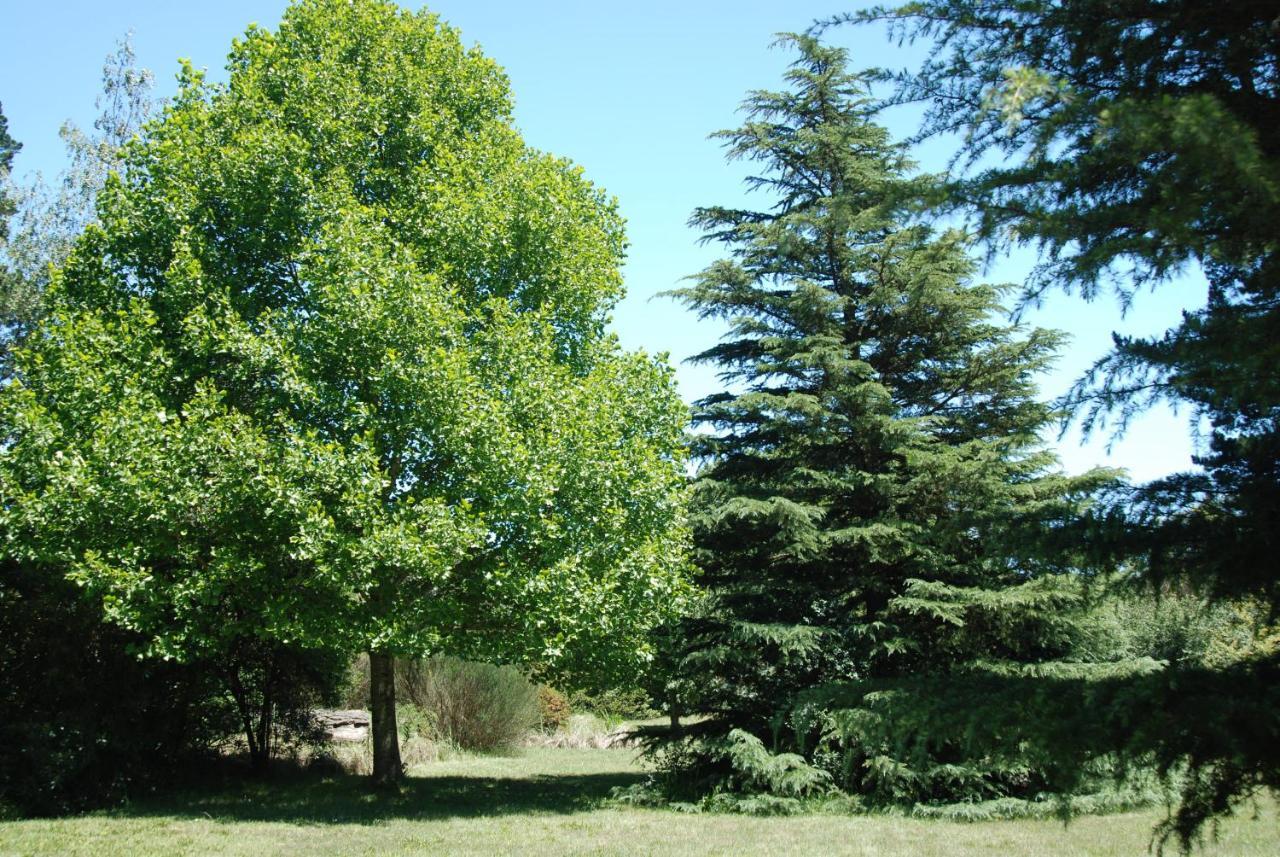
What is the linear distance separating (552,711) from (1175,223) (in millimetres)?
24591

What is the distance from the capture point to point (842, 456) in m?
14.4

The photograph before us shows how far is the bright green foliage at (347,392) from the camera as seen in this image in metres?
10.6

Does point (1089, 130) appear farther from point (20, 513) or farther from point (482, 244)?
point (20, 513)

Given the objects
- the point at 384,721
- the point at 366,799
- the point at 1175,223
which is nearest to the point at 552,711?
the point at 384,721

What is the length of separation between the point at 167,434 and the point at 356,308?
2.63 metres

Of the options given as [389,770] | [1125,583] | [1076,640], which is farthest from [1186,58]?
[389,770]

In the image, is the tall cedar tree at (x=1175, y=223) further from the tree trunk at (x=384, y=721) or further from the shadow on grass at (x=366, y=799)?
the tree trunk at (x=384, y=721)

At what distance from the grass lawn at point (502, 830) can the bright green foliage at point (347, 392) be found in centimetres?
209

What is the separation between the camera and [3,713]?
38.1 feet

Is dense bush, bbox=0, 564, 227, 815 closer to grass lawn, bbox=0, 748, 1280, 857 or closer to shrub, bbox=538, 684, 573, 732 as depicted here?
grass lawn, bbox=0, 748, 1280, 857

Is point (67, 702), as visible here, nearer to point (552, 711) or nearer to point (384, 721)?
point (384, 721)

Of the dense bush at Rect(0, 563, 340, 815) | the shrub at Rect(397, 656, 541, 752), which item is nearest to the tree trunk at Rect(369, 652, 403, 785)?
the dense bush at Rect(0, 563, 340, 815)

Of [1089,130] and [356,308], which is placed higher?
[356,308]

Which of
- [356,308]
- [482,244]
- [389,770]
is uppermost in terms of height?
[482,244]
